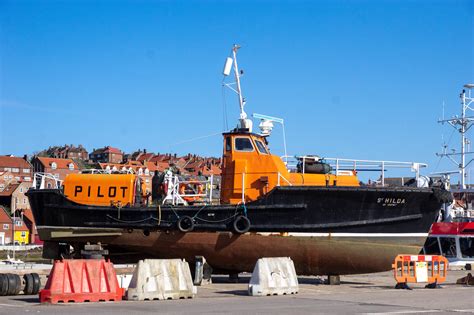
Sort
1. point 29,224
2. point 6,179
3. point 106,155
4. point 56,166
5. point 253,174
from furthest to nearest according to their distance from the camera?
point 106,155, point 6,179, point 56,166, point 29,224, point 253,174

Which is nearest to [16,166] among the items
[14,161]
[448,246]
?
[14,161]

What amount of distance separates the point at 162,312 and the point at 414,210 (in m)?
10.0

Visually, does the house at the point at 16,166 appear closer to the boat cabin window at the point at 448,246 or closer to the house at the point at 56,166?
the house at the point at 56,166

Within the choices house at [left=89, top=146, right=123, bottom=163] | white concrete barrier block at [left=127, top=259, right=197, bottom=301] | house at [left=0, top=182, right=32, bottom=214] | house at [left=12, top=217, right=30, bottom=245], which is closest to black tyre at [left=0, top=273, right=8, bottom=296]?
white concrete barrier block at [left=127, top=259, right=197, bottom=301]

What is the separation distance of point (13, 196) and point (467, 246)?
72875mm

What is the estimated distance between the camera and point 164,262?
15.6 metres

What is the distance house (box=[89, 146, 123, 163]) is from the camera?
139 m

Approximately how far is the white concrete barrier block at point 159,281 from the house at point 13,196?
84685 mm

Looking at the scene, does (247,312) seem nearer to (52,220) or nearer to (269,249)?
(269,249)

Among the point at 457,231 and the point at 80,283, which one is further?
the point at 457,231

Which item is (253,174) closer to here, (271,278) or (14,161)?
(271,278)

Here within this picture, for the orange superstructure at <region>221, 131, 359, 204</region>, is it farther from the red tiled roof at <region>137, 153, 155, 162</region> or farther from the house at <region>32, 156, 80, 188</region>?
the red tiled roof at <region>137, 153, 155, 162</region>

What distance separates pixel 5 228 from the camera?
89688 mm

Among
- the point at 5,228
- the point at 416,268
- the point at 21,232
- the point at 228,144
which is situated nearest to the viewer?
the point at 416,268
